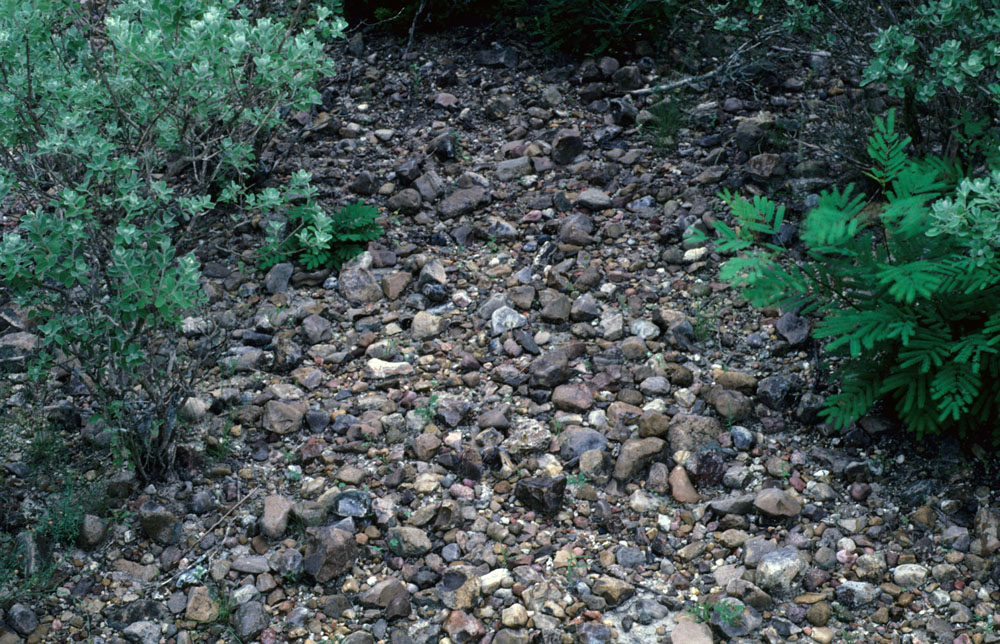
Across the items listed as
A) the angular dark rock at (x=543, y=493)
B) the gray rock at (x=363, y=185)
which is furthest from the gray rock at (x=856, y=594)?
the gray rock at (x=363, y=185)

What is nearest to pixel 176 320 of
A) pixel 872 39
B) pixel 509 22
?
pixel 872 39

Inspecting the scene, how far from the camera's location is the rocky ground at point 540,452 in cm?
306

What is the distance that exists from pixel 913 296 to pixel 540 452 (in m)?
1.48

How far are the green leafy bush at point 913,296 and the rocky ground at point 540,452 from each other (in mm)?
330

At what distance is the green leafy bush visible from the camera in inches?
114

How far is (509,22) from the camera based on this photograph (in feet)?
20.7

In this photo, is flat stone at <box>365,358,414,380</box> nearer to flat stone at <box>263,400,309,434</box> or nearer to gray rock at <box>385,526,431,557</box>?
flat stone at <box>263,400,309,434</box>

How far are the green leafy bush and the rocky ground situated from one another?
330 mm

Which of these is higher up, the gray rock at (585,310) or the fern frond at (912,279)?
the fern frond at (912,279)

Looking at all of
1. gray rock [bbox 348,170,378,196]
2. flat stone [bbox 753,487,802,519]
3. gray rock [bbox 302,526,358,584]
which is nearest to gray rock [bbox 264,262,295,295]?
gray rock [bbox 348,170,378,196]

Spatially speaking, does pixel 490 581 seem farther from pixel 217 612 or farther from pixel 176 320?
pixel 176 320

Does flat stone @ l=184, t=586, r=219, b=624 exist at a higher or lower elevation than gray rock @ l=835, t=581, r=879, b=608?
lower

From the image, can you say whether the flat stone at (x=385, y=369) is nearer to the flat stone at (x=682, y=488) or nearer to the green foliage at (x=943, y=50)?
the flat stone at (x=682, y=488)

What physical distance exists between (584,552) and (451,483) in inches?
23.5
